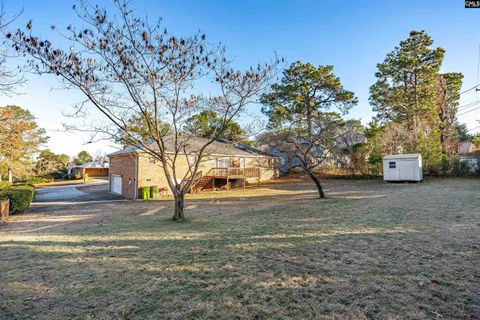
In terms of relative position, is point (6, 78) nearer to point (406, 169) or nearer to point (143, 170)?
point (143, 170)

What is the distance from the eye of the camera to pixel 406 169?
18031 mm

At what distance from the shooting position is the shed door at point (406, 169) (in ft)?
58.5

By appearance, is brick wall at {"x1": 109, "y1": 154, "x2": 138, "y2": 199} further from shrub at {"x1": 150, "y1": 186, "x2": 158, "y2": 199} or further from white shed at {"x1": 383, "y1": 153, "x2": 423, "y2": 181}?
white shed at {"x1": 383, "y1": 153, "x2": 423, "y2": 181}

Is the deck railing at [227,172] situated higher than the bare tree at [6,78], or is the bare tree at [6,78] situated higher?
the bare tree at [6,78]

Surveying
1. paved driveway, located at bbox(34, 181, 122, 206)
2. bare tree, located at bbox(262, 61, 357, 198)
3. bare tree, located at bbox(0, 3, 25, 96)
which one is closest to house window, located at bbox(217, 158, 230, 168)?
bare tree, located at bbox(262, 61, 357, 198)

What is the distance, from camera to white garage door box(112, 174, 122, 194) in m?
18.7

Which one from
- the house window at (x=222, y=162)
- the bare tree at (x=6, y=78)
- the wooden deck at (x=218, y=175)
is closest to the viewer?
the bare tree at (x=6, y=78)

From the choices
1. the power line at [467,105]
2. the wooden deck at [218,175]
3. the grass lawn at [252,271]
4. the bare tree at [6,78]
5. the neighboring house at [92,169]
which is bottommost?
the grass lawn at [252,271]

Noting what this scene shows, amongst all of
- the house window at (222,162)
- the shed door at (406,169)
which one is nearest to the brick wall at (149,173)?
the house window at (222,162)

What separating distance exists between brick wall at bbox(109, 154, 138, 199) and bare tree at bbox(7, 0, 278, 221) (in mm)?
8256

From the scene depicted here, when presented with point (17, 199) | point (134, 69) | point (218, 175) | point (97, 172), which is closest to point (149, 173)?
point (218, 175)

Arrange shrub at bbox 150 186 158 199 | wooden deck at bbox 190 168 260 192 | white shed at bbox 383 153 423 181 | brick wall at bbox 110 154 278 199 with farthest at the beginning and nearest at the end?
wooden deck at bbox 190 168 260 192, white shed at bbox 383 153 423 181, brick wall at bbox 110 154 278 199, shrub at bbox 150 186 158 199

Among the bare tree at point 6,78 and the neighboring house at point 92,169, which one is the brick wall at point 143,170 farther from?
the neighboring house at point 92,169

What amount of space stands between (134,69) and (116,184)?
47.9 feet
